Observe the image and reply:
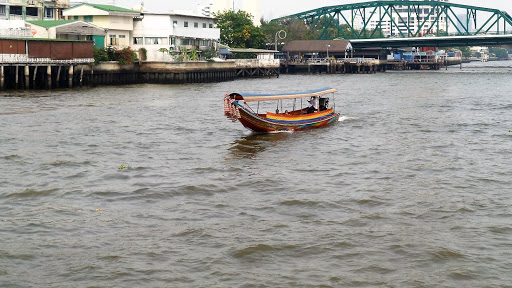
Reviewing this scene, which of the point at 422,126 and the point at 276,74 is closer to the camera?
the point at 422,126

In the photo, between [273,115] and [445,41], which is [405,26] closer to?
[445,41]

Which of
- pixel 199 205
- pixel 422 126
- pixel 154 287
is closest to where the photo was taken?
pixel 154 287

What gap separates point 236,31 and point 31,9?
143 ft

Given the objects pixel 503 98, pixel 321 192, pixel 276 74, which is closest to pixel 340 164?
pixel 321 192

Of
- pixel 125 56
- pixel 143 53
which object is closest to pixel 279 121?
pixel 125 56

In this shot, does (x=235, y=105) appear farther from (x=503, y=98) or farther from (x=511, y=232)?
(x=503, y=98)

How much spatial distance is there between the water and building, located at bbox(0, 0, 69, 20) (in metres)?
48.5

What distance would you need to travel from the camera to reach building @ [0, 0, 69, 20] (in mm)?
82938

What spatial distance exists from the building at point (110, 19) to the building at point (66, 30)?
5.88 feet

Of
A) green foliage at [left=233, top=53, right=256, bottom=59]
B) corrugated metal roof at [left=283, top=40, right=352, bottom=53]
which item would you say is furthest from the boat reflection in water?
corrugated metal roof at [left=283, top=40, right=352, bottom=53]

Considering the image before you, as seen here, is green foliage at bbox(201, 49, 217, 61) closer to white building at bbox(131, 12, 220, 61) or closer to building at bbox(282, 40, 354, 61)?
white building at bbox(131, 12, 220, 61)

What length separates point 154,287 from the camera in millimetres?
14508

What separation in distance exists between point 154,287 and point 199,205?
21.5 feet

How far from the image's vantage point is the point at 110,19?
79062mm
